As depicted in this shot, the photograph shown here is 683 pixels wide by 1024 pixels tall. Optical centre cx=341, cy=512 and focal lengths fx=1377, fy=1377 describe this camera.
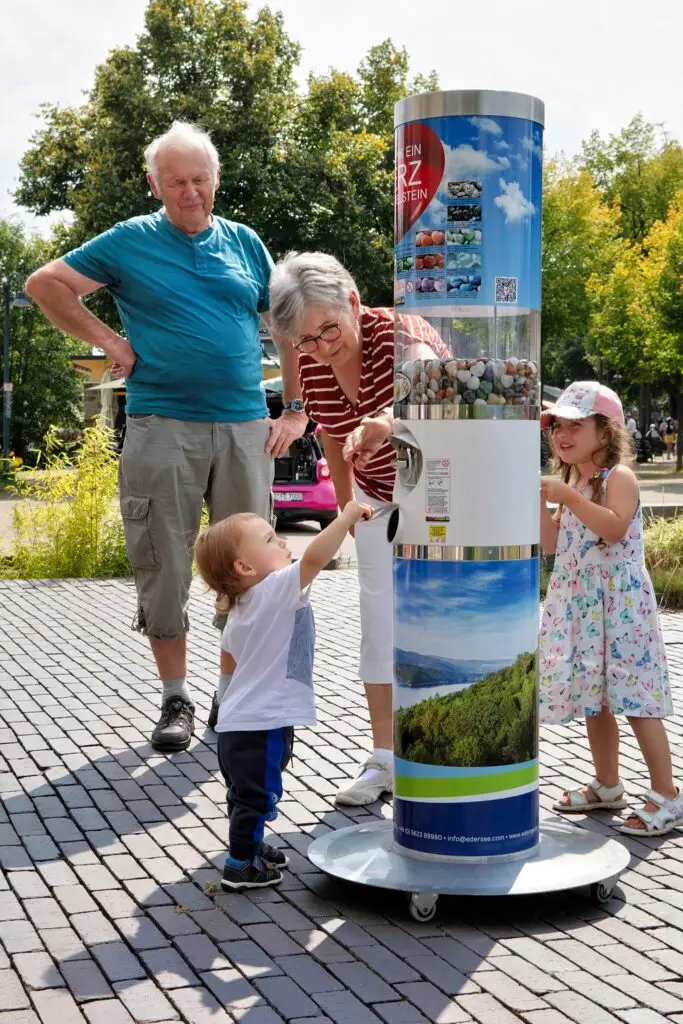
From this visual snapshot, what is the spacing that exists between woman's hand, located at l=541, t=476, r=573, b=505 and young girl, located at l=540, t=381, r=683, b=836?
0.44ft

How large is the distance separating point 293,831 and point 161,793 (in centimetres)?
68

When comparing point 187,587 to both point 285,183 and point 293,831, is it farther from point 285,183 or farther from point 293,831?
point 285,183

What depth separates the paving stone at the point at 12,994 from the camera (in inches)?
132

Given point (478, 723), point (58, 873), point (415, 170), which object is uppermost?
point (415, 170)

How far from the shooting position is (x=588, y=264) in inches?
1839

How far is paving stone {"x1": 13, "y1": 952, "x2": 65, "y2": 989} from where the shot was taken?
349cm

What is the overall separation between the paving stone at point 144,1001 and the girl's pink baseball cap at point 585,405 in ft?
7.78

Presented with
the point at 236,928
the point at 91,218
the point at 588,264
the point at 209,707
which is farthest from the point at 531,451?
the point at 588,264

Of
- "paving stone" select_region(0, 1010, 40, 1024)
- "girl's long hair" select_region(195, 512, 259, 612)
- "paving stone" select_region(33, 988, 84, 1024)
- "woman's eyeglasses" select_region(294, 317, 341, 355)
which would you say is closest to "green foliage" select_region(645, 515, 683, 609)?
"woman's eyeglasses" select_region(294, 317, 341, 355)

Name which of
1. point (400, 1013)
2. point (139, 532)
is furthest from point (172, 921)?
point (139, 532)

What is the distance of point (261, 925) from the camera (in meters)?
3.90

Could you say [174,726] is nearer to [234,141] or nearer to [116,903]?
[116,903]

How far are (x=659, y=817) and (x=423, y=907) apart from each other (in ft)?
3.96

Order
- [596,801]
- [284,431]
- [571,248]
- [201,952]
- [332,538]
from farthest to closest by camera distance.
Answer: [571,248]
[284,431]
[596,801]
[332,538]
[201,952]
